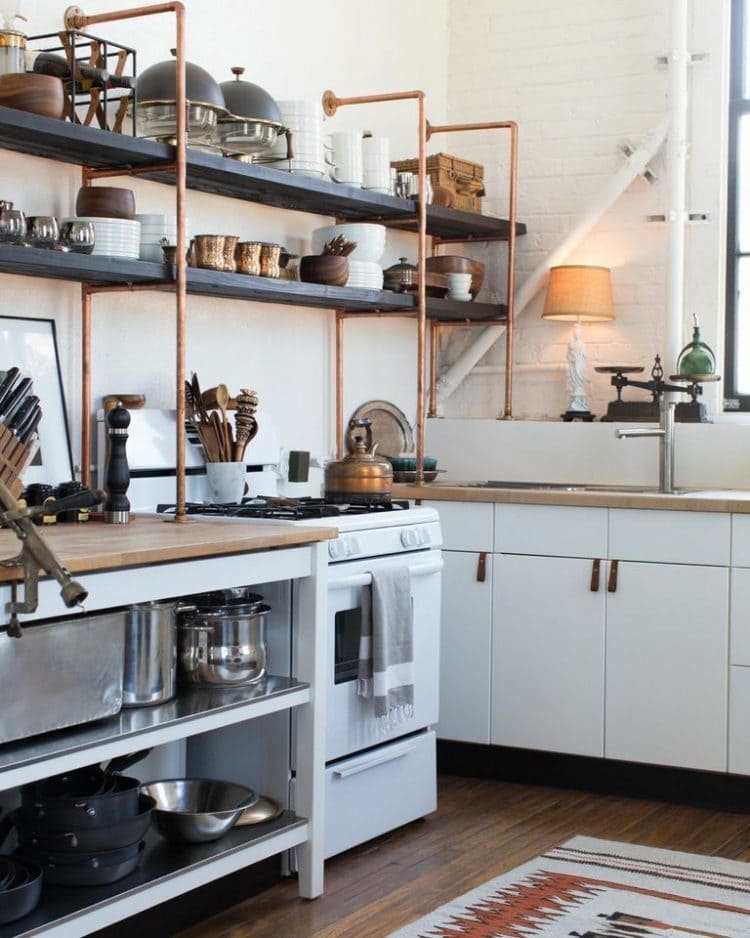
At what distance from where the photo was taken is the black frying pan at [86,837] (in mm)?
2729

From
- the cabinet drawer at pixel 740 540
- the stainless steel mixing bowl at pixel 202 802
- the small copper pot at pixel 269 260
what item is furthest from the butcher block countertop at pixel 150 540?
the cabinet drawer at pixel 740 540

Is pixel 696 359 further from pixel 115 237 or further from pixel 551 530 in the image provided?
pixel 115 237

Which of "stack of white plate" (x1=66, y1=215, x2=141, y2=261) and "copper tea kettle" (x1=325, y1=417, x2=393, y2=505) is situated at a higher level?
"stack of white plate" (x1=66, y1=215, x2=141, y2=261)

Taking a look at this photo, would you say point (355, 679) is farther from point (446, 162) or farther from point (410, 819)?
point (446, 162)

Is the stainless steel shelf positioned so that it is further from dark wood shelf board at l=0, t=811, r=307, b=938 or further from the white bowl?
the white bowl

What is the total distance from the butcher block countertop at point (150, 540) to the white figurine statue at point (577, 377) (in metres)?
1.98

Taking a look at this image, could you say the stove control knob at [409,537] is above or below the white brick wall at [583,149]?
below

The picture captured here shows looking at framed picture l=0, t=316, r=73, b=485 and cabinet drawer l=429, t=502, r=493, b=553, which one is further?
cabinet drawer l=429, t=502, r=493, b=553

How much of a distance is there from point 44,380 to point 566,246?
2.38 meters

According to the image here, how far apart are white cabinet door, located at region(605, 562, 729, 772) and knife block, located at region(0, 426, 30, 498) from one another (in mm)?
1943

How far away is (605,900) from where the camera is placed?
3.30m

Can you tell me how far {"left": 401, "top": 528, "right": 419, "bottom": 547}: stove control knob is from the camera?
3787 millimetres

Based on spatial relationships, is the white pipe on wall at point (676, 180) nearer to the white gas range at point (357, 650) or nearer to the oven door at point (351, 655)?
the white gas range at point (357, 650)

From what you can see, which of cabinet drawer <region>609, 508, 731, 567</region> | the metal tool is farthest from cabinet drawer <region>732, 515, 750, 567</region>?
the metal tool
